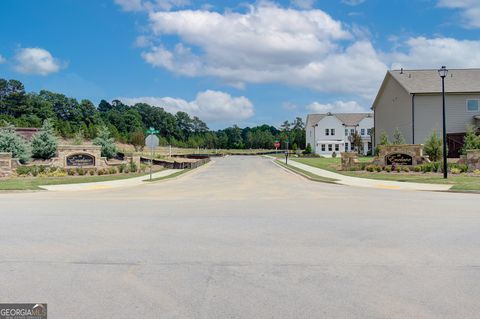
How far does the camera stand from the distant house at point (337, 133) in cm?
7600

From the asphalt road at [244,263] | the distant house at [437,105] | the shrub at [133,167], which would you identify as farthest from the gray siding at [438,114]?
the asphalt road at [244,263]

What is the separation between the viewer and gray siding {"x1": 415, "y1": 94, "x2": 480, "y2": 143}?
39.6 m

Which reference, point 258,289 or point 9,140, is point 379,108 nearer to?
point 9,140

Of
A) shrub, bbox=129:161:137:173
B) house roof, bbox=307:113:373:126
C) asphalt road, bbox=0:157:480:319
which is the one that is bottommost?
asphalt road, bbox=0:157:480:319

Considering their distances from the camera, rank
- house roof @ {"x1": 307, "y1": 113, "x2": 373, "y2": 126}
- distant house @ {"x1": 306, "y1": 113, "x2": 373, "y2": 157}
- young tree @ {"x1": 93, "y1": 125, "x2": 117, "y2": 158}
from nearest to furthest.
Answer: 1. young tree @ {"x1": 93, "y1": 125, "x2": 117, "y2": 158}
2. distant house @ {"x1": 306, "y1": 113, "x2": 373, "y2": 157}
3. house roof @ {"x1": 307, "y1": 113, "x2": 373, "y2": 126}

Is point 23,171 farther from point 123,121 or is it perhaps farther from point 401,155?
point 123,121

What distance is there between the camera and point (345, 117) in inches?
3211

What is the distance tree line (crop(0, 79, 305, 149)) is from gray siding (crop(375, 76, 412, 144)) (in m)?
35.5

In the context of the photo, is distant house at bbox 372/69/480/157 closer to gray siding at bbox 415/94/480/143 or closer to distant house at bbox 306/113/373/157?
gray siding at bbox 415/94/480/143

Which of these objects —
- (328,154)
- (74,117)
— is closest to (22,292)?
(328,154)

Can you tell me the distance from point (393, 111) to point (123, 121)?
98233mm

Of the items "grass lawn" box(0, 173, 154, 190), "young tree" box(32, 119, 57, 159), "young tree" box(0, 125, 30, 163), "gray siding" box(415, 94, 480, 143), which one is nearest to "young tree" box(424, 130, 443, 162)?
"gray siding" box(415, 94, 480, 143)

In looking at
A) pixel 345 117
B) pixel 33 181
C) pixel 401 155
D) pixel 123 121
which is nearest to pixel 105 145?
pixel 33 181

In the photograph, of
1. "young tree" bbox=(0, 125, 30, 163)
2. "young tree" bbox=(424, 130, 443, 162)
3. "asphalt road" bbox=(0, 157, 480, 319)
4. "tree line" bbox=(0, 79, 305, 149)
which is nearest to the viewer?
"asphalt road" bbox=(0, 157, 480, 319)
